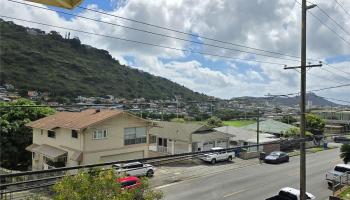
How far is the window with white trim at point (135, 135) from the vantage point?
3728 cm

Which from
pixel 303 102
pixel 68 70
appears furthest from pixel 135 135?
pixel 68 70

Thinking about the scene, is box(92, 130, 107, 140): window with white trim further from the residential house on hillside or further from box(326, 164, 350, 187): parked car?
the residential house on hillside

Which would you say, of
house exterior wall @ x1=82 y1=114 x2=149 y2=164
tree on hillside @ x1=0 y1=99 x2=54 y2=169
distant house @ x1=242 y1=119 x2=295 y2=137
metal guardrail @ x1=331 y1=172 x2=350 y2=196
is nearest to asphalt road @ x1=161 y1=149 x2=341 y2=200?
metal guardrail @ x1=331 y1=172 x2=350 y2=196

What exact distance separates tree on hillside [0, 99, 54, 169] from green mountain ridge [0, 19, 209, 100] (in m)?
16.9

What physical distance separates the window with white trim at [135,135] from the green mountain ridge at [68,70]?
1024 inches

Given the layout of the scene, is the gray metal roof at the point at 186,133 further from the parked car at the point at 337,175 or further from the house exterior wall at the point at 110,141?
the parked car at the point at 337,175

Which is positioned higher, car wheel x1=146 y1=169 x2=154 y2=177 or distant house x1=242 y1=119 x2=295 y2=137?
distant house x1=242 y1=119 x2=295 y2=137

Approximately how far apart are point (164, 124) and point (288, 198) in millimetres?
28115

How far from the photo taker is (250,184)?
3017cm

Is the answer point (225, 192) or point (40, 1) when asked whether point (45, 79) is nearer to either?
point (225, 192)

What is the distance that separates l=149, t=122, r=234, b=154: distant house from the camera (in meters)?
44.2

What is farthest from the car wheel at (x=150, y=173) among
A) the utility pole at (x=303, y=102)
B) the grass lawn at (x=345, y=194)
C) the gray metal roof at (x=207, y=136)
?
the utility pole at (x=303, y=102)

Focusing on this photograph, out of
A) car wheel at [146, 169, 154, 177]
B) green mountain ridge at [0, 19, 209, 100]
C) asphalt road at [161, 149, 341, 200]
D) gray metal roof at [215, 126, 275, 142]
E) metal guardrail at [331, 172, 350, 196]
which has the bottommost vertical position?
asphalt road at [161, 149, 341, 200]

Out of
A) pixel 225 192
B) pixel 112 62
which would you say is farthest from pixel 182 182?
pixel 112 62
